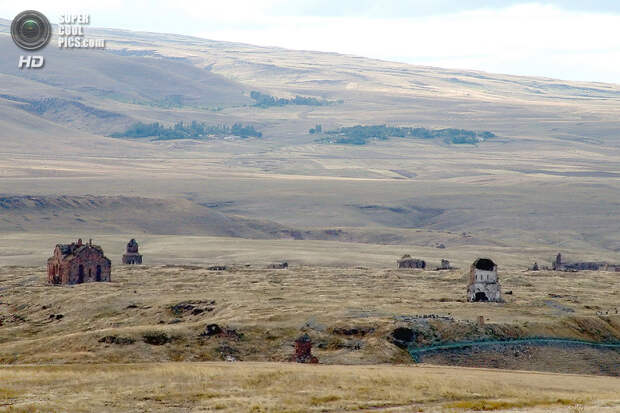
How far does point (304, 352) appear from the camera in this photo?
224 ft

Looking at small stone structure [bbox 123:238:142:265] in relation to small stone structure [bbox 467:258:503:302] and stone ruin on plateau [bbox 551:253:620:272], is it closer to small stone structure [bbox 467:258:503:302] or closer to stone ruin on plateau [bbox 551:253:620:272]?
stone ruin on plateau [bbox 551:253:620:272]

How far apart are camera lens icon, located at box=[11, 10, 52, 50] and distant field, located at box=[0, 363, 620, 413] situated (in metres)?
82.7

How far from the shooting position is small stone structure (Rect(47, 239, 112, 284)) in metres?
112

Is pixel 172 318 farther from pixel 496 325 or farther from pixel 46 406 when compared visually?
pixel 46 406

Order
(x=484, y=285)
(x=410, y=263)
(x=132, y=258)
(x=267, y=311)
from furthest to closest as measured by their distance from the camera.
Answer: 1. (x=132, y=258)
2. (x=410, y=263)
3. (x=484, y=285)
4. (x=267, y=311)

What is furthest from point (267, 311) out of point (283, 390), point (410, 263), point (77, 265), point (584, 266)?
point (584, 266)

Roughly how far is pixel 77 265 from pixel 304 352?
50.3m

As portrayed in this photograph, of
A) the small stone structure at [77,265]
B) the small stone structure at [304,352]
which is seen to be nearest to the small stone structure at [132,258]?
the small stone structure at [77,265]

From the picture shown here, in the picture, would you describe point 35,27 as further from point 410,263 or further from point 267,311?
point 267,311

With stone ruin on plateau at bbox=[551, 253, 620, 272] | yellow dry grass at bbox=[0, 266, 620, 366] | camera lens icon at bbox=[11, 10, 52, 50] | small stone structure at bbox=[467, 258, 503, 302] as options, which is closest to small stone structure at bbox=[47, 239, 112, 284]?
yellow dry grass at bbox=[0, 266, 620, 366]

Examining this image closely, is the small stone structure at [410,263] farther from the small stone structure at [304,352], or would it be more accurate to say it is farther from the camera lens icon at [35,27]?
the small stone structure at [304,352]

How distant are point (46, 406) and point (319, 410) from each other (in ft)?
41.5

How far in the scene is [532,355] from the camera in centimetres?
7500

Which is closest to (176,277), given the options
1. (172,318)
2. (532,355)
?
(172,318)
